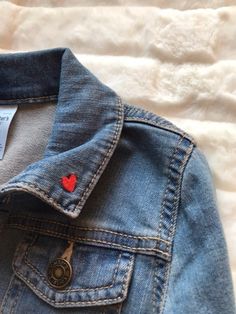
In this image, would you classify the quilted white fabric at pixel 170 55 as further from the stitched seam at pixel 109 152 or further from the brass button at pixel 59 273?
the brass button at pixel 59 273

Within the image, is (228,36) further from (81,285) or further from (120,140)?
(81,285)

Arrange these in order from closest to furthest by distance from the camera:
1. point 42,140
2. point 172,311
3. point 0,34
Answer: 1. point 172,311
2. point 42,140
3. point 0,34

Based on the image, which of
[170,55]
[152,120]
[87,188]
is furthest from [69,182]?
[170,55]

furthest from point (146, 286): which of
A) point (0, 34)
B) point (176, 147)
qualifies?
point (0, 34)

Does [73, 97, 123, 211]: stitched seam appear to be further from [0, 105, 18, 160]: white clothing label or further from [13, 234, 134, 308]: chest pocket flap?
[0, 105, 18, 160]: white clothing label

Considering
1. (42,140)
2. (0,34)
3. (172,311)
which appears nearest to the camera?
(172,311)

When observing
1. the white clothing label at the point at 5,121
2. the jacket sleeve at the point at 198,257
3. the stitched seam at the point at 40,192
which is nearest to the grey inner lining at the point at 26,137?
the white clothing label at the point at 5,121

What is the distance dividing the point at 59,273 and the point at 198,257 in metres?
0.16

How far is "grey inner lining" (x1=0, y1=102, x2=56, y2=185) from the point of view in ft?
2.21

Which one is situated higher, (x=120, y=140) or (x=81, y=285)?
(x=120, y=140)

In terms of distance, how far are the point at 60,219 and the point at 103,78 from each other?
23 centimetres

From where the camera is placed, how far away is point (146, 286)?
56 cm

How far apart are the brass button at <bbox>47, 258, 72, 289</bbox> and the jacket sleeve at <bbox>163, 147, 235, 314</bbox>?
12 cm

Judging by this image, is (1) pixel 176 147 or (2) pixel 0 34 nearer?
(1) pixel 176 147
